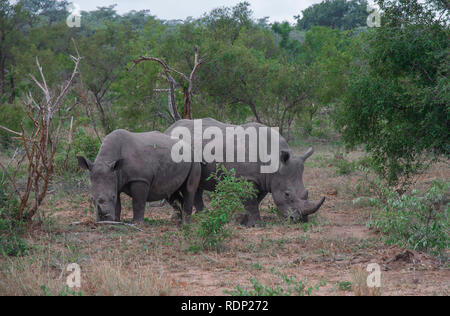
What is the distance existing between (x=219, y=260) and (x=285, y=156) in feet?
11.0

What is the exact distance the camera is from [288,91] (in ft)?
69.3

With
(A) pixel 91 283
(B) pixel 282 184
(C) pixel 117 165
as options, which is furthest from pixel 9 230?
(B) pixel 282 184

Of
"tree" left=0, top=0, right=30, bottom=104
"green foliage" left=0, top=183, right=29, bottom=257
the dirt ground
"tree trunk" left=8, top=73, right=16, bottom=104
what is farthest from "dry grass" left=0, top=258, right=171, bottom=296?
"tree" left=0, top=0, right=30, bottom=104

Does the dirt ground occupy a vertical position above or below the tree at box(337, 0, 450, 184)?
below

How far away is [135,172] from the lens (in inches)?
368

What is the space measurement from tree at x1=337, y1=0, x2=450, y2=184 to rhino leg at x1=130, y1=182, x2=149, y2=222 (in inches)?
203

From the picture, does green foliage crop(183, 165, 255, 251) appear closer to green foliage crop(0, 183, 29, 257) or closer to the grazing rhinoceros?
the grazing rhinoceros

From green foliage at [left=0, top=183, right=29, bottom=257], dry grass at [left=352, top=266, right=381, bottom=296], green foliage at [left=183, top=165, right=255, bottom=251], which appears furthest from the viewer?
green foliage at [left=183, top=165, right=255, bottom=251]

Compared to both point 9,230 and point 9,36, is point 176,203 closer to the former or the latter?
point 9,230

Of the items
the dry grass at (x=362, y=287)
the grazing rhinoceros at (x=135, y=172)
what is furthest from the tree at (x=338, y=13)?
the dry grass at (x=362, y=287)

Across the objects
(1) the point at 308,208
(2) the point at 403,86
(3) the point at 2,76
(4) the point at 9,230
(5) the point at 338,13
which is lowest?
(1) the point at 308,208

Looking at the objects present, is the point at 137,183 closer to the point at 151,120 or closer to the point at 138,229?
the point at 138,229

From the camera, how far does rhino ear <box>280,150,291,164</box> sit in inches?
407

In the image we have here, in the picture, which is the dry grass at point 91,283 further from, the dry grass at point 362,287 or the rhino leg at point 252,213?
the rhino leg at point 252,213
